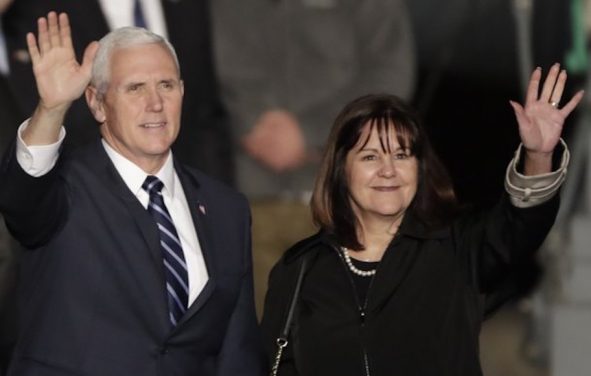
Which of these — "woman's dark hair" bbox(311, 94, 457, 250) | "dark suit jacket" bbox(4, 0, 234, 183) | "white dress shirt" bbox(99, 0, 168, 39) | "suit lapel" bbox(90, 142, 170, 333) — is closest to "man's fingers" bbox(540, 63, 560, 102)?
"woman's dark hair" bbox(311, 94, 457, 250)

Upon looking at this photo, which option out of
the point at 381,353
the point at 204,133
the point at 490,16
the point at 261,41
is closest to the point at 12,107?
the point at 204,133

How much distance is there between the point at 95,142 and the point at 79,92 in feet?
1.41

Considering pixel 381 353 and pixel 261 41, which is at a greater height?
pixel 261 41

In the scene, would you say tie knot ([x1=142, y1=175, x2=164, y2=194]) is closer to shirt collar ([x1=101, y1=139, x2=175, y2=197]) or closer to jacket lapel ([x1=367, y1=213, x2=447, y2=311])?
shirt collar ([x1=101, y1=139, x2=175, y2=197])

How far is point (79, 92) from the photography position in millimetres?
5570

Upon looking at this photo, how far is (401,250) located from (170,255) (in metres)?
0.70

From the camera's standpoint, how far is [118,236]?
581 centimetres

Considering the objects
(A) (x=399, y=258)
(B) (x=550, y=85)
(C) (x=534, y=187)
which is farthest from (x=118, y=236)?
(B) (x=550, y=85)

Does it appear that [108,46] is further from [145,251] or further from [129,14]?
[129,14]

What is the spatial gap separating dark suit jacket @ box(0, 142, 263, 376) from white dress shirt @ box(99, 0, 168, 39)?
185 cm

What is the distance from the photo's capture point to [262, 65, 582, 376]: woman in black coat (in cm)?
590

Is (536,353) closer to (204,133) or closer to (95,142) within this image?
(204,133)

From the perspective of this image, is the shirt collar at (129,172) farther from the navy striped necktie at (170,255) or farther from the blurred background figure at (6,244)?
the blurred background figure at (6,244)

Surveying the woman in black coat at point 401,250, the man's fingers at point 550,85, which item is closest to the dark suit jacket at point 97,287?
the woman in black coat at point 401,250
